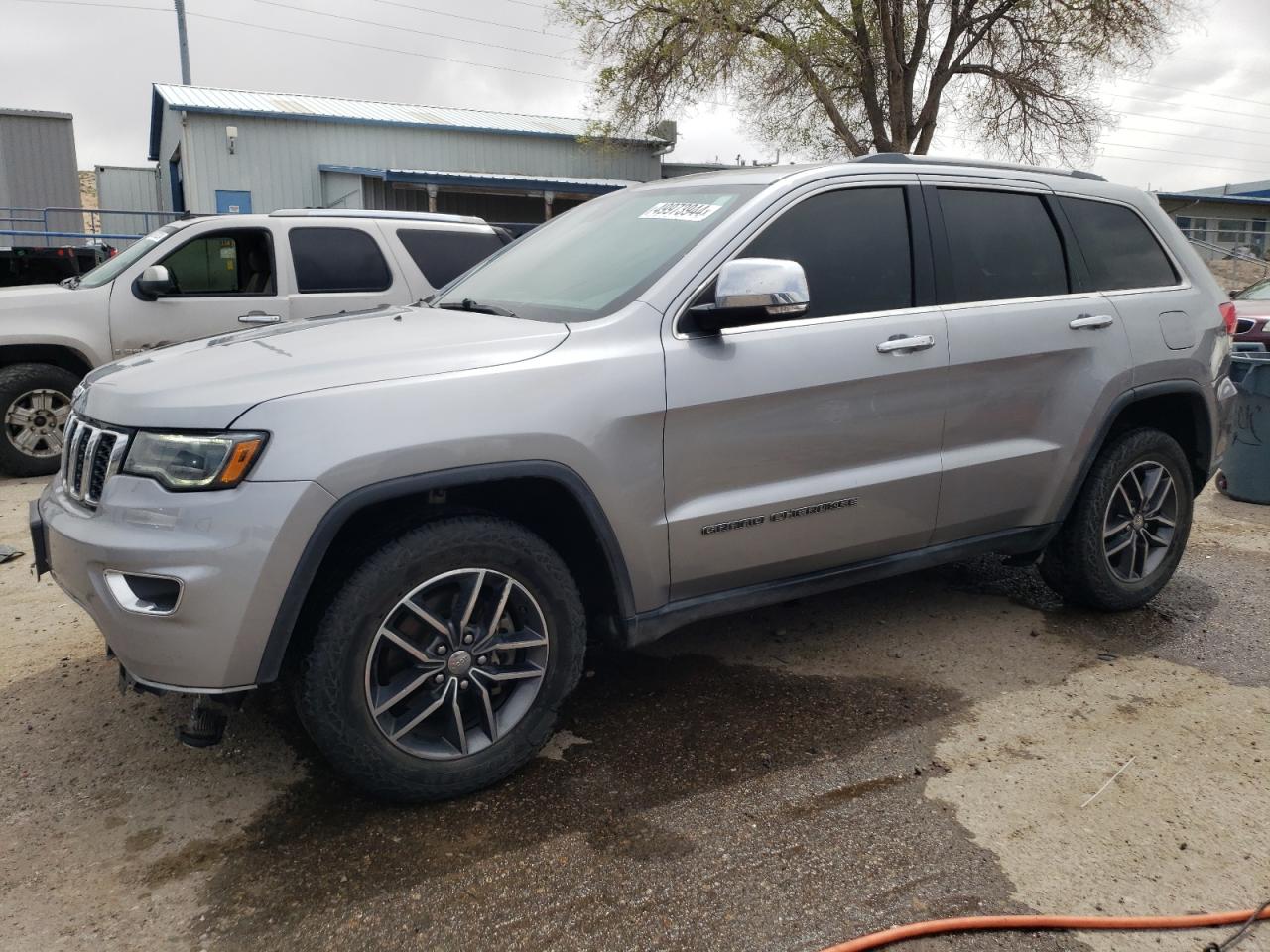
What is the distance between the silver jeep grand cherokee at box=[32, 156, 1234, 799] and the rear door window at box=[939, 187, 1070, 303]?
0.01 metres

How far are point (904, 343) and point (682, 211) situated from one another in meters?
0.91

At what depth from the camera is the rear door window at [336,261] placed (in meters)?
7.54

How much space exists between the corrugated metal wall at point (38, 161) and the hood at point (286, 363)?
24.8 m

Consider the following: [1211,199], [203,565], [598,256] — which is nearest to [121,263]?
[598,256]

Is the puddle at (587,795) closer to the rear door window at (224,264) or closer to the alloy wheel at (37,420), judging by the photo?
the rear door window at (224,264)

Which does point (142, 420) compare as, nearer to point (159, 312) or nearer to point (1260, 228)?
point (159, 312)

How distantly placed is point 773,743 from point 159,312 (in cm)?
599

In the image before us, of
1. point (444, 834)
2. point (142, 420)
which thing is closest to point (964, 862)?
point (444, 834)

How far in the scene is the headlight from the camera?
2465mm

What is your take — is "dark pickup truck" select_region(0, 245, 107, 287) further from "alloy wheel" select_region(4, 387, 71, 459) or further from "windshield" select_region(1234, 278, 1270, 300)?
"windshield" select_region(1234, 278, 1270, 300)

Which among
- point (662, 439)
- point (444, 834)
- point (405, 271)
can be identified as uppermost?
point (405, 271)

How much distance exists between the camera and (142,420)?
2.58 m

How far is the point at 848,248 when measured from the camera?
3.53 metres

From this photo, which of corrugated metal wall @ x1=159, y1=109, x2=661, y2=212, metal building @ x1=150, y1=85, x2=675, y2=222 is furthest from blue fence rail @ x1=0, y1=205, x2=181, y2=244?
metal building @ x1=150, y1=85, x2=675, y2=222
